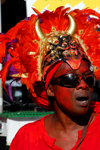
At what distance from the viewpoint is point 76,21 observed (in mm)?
2209

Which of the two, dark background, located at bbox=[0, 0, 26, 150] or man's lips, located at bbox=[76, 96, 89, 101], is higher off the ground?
dark background, located at bbox=[0, 0, 26, 150]

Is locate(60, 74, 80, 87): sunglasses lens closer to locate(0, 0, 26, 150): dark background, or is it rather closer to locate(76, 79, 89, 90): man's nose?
locate(76, 79, 89, 90): man's nose

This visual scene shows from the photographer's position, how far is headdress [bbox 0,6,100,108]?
2.10 m

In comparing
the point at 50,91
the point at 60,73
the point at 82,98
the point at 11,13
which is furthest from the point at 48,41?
the point at 11,13

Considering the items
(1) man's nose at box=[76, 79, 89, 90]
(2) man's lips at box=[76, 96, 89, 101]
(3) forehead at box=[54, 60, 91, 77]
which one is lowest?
(2) man's lips at box=[76, 96, 89, 101]

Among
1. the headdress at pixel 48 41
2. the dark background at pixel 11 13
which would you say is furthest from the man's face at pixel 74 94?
the dark background at pixel 11 13

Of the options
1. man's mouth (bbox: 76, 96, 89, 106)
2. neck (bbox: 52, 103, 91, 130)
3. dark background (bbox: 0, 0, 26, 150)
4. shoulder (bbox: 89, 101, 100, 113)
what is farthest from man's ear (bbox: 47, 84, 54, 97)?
dark background (bbox: 0, 0, 26, 150)

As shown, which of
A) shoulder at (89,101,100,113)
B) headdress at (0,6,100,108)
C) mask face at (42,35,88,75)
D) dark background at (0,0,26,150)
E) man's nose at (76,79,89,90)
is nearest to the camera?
man's nose at (76,79,89,90)

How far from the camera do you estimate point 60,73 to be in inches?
78.4

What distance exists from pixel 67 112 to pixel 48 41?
0.61 metres

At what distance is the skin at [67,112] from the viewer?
6.31 feet

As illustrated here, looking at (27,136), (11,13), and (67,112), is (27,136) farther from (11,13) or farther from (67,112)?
(11,13)

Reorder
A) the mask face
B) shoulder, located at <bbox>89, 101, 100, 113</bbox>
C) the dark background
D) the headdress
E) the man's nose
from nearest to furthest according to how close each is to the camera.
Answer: the man's nose < the mask face < the headdress < shoulder, located at <bbox>89, 101, 100, 113</bbox> < the dark background

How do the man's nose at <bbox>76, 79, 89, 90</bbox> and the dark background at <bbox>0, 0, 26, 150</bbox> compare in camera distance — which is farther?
the dark background at <bbox>0, 0, 26, 150</bbox>
